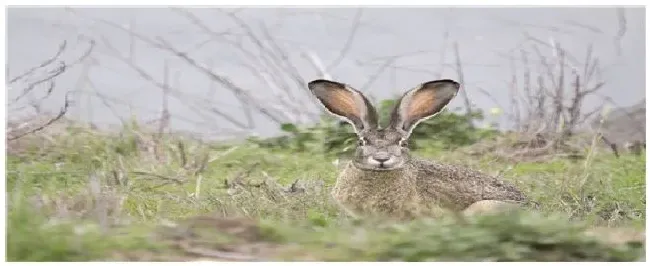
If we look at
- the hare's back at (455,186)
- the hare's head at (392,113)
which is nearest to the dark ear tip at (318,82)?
the hare's head at (392,113)

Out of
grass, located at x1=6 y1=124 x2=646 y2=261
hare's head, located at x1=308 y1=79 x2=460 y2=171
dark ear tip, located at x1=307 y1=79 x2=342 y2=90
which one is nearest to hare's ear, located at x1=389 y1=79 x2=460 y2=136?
hare's head, located at x1=308 y1=79 x2=460 y2=171

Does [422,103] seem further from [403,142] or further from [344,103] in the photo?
[344,103]

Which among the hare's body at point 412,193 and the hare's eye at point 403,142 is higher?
the hare's eye at point 403,142

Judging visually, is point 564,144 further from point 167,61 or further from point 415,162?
point 167,61

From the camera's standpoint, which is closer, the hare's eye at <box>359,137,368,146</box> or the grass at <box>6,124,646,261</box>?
the grass at <box>6,124,646,261</box>

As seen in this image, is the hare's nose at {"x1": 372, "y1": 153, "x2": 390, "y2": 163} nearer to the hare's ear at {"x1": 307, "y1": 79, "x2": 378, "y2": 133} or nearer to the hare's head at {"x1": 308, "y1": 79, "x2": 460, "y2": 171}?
the hare's head at {"x1": 308, "y1": 79, "x2": 460, "y2": 171}

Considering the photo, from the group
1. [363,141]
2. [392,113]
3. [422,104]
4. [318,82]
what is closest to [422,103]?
[422,104]

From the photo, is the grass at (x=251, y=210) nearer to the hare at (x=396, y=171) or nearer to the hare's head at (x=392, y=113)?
the hare at (x=396, y=171)
